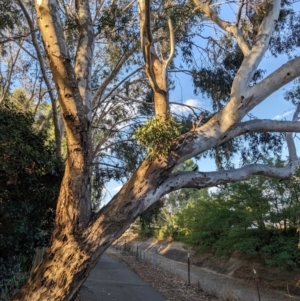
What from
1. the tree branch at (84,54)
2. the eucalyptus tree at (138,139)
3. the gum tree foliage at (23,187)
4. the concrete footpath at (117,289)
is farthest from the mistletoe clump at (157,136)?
the concrete footpath at (117,289)

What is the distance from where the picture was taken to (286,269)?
41.7 ft

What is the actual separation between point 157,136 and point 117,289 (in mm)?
7179

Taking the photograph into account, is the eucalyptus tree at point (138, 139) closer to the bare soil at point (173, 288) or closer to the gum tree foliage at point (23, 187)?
the gum tree foliage at point (23, 187)

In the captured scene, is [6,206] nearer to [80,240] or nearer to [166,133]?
[80,240]

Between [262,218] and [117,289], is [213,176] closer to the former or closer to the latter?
[117,289]

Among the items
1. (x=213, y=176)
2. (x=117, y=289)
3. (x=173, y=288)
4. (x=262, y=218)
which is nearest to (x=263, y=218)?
(x=262, y=218)

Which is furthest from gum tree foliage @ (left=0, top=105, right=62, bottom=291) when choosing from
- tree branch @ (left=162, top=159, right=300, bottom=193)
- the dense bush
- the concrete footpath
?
the dense bush

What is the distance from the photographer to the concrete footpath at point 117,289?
31.6ft

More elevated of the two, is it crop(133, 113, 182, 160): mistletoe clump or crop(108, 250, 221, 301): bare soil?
crop(133, 113, 182, 160): mistletoe clump

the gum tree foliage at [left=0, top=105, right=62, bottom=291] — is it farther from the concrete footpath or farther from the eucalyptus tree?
the concrete footpath

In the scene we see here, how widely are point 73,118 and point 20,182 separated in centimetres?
192

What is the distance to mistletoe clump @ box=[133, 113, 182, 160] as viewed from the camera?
5.09 meters

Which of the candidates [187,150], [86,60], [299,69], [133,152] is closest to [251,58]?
[299,69]

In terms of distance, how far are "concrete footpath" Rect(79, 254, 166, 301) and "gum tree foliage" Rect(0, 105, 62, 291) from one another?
3256mm
